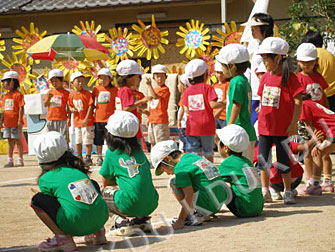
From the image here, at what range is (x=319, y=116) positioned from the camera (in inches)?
259

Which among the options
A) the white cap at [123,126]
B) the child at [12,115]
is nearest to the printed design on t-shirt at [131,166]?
the white cap at [123,126]

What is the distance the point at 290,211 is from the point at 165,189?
226cm

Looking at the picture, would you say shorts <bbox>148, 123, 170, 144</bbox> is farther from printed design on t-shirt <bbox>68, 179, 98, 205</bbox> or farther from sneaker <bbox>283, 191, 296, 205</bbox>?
printed design on t-shirt <bbox>68, 179, 98, 205</bbox>

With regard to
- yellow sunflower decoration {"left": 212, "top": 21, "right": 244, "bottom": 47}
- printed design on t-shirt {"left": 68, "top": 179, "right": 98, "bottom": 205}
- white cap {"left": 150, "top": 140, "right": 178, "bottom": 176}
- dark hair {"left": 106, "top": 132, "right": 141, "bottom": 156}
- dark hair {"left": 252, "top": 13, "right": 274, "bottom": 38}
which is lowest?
printed design on t-shirt {"left": 68, "top": 179, "right": 98, "bottom": 205}

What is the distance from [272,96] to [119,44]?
7.83 metres

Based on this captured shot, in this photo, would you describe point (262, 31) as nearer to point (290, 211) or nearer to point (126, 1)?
point (290, 211)

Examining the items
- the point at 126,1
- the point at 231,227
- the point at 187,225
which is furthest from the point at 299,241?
the point at 126,1

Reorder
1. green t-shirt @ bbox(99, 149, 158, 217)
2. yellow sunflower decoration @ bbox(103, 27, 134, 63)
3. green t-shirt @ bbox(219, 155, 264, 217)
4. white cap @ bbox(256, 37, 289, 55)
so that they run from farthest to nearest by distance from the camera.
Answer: yellow sunflower decoration @ bbox(103, 27, 134, 63) < white cap @ bbox(256, 37, 289, 55) < green t-shirt @ bbox(219, 155, 264, 217) < green t-shirt @ bbox(99, 149, 158, 217)

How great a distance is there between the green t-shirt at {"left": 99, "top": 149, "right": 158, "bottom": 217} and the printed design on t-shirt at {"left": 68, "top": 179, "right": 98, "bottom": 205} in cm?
45

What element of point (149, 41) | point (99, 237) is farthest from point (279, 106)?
point (149, 41)

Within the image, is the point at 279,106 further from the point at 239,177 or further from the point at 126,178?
the point at 126,178

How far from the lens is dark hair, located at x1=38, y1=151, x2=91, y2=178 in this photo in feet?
14.7

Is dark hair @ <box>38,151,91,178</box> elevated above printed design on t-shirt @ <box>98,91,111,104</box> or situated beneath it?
situated beneath

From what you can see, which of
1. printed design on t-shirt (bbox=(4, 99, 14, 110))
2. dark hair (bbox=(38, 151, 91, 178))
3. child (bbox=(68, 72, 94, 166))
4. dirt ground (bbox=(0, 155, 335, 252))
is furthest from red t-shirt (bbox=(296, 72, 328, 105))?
printed design on t-shirt (bbox=(4, 99, 14, 110))
